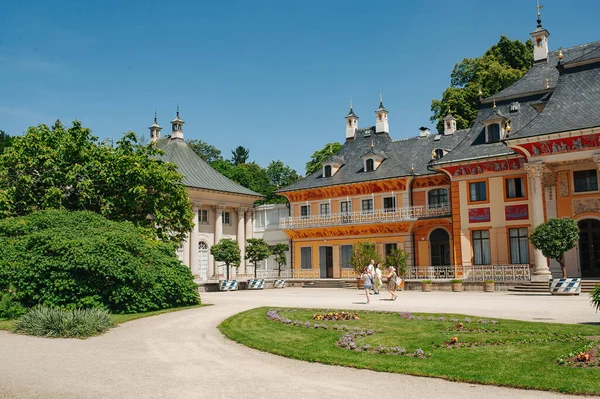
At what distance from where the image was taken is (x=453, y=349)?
1143cm

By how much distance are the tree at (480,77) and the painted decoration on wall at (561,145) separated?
1725 centimetres

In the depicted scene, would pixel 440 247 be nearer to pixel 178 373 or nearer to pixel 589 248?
pixel 589 248

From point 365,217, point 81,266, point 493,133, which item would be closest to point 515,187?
point 493,133

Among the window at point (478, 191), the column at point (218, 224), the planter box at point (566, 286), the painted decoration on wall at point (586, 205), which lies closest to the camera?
the planter box at point (566, 286)

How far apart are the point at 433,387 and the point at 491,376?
1.08 metres

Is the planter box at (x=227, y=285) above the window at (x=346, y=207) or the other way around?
the other way around

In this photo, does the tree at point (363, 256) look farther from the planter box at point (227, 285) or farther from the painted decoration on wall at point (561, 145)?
the painted decoration on wall at point (561, 145)

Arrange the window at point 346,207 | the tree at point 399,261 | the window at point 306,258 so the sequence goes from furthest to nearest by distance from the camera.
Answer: the window at point 306,258
the window at point 346,207
the tree at point 399,261

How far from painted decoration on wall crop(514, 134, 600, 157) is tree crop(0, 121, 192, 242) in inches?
751

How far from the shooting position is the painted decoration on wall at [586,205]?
30.4 m

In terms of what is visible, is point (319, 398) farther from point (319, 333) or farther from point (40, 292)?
point (40, 292)

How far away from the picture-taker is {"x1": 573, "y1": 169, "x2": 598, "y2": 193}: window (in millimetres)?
30719

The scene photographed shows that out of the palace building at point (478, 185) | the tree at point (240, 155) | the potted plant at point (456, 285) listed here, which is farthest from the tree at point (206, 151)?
the potted plant at point (456, 285)

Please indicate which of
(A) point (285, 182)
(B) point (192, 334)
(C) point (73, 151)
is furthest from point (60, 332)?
(A) point (285, 182)
